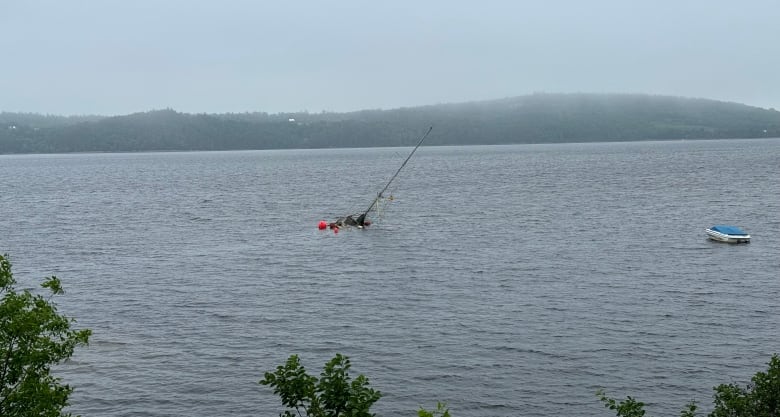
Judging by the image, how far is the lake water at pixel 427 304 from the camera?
4078cm

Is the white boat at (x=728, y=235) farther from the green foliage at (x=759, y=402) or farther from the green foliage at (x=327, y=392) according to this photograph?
the green foliage at (x=327, y=392)

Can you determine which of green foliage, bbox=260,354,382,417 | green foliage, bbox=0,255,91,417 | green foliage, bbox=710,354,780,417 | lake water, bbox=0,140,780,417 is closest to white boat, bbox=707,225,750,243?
lake water, bbox=0,140,780,417

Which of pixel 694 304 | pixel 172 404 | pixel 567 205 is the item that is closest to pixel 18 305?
pixel 172 404

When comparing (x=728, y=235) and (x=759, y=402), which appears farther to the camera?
(x=728, y=235)

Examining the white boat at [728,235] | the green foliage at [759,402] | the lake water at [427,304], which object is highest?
the white boat at [728,235]

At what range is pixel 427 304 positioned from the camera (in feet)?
188

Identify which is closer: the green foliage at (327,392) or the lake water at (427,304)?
the green foliage at (327,392)

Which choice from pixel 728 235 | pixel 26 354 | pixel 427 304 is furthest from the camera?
pixel 728 235

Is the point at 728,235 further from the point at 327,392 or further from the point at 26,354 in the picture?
the point at 26,354

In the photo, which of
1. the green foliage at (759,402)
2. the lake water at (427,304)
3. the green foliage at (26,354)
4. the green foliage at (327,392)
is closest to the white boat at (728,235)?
the lake water at (427,304)

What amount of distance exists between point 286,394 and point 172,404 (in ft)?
79.5

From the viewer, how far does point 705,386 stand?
39969mm

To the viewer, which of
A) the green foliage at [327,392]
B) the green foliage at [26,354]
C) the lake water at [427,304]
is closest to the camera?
the green foliage at [327,392]

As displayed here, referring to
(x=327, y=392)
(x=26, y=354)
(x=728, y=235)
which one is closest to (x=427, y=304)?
(x=26, y=354)
